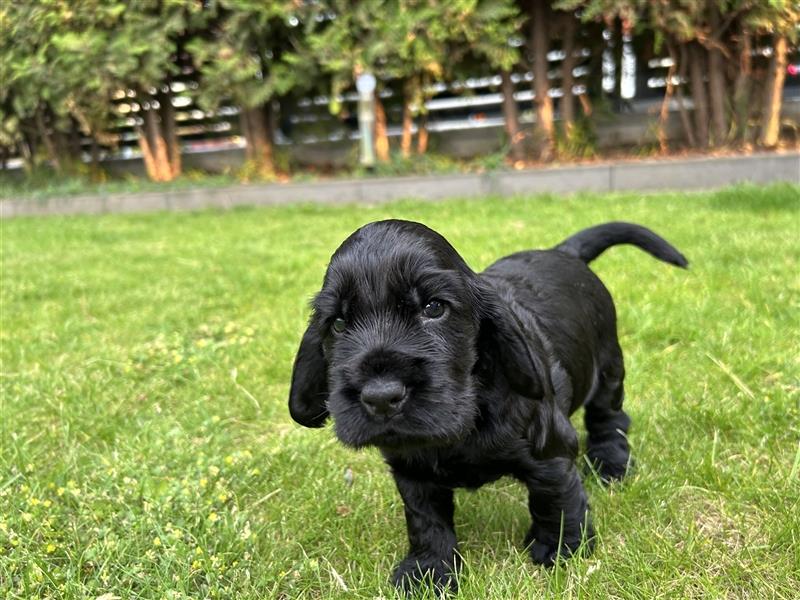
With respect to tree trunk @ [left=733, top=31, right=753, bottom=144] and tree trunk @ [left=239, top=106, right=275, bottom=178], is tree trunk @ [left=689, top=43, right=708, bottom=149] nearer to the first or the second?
tree trunk @ [left=733, top=31, right=753, bottom=144]

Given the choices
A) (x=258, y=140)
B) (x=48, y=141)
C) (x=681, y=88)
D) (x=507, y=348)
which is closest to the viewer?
(x=507, y=348)

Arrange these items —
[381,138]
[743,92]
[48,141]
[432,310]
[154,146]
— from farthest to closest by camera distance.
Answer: [48,141] < [154,146] < [381,138] < [743,92] < [432,310]

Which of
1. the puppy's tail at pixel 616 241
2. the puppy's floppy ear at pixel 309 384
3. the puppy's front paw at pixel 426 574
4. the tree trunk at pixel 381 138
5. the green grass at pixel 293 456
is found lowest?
the puppy's front paw at pixel 426 574

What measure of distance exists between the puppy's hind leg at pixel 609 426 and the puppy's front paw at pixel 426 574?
66cm

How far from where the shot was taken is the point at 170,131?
959 centimetres

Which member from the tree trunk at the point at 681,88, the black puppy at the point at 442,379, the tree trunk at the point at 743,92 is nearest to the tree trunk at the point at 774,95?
the tree trunk at the point at 743,92

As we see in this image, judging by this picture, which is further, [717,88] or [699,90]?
[699,90]

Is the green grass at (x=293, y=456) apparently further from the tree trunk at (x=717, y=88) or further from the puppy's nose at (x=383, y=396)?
the tree trunk at (x=717, y=88)

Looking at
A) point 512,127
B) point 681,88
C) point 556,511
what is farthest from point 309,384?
point 681,88

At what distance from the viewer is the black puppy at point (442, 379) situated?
4.52 feet

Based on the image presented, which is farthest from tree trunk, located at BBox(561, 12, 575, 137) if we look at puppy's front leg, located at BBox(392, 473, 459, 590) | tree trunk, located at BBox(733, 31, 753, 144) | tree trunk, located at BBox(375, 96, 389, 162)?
puppy's front leg, located at BBox(392, 473, 459, 590)

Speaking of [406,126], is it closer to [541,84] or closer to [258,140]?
[541,84]

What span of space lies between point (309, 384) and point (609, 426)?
1.07 metres

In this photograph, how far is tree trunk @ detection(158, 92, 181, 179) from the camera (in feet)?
30.8
